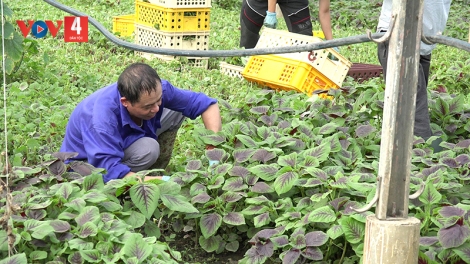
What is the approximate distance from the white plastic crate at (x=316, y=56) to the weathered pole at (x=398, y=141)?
319 centimetres

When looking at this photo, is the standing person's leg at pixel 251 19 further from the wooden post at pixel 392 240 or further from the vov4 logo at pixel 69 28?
the wooden post at pixel 392 240

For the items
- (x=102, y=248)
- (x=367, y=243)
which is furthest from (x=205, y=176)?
(x=367, y=243)

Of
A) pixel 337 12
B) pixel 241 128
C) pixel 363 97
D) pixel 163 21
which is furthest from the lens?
pixel 337 12

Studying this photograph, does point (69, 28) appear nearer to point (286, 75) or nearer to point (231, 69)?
point (286, 75)

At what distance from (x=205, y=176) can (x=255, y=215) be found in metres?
0.33

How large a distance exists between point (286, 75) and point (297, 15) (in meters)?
0.88

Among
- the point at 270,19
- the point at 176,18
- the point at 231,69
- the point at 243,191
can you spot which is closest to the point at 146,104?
the point at 243,191

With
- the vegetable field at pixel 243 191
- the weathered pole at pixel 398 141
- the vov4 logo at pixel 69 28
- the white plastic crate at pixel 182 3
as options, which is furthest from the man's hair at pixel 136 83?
the white plastic crate at pixel 182 3

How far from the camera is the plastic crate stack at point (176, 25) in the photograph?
6.57 meters

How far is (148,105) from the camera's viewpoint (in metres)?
3.44

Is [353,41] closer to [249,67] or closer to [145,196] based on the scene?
[145,196]

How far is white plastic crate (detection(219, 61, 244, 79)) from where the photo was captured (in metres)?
6.23

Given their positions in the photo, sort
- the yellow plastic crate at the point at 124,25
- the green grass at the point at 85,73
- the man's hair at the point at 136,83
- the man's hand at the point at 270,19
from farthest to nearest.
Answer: the yellow plastic crate at the point at 124,25 → the man's hand at the point at 270,19 → the green grass at the point at 85,73 → the man's hair at the point at 136,83

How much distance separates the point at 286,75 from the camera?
5.56 meters
